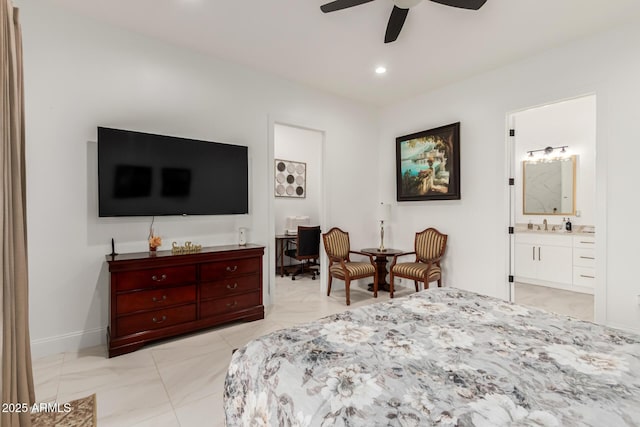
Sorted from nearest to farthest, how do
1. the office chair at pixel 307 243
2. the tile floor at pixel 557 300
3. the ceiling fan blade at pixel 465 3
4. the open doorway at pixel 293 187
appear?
1. the ceiling fan blade at pixel 465 3
2. the tile floor at pixel 557 300
3. the office chair at pixel 307 243
4. the open doorway at pixel 293 187

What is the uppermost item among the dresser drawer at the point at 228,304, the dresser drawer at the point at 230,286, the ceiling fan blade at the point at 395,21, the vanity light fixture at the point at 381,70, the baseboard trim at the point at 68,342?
the vanity light fixture at the point at 381,70

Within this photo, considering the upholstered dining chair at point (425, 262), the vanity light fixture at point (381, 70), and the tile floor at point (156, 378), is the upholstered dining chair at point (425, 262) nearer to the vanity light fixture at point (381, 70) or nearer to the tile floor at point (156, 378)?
the tile floor at point (156, 378)

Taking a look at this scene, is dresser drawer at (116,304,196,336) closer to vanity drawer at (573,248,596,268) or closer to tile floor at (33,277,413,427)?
tile floor at (33,277,413,427)

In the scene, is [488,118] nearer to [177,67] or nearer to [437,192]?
[437,192]

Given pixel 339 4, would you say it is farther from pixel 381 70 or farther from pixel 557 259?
pixel 557 259

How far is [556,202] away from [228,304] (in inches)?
214

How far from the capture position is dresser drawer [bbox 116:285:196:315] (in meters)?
2.62

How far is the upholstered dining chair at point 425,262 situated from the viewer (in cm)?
403

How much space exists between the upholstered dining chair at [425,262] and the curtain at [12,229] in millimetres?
3731

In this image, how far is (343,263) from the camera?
4152mm

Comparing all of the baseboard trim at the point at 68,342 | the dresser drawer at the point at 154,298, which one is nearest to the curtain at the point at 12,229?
the dresser drawer at the point at 154,298

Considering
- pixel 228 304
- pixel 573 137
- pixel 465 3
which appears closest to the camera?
pixel 465 3

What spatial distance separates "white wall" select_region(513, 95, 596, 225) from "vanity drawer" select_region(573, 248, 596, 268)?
591 mm

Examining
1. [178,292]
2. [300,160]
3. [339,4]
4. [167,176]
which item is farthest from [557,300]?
[167,176]
